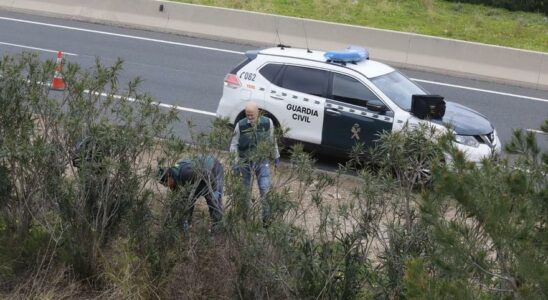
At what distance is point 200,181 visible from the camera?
730cm

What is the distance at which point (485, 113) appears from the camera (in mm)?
16406

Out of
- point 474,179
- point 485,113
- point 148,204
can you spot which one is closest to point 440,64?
point 485,113

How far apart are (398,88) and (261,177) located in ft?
18.1

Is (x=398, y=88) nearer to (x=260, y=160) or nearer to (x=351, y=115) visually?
(x=351, y=115)

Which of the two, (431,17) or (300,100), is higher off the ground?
(431,17)

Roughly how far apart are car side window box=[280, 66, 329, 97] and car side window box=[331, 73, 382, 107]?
163 mm

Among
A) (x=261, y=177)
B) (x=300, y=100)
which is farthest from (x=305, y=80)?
(x=261, y=177)

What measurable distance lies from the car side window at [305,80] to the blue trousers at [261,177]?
16.4ft

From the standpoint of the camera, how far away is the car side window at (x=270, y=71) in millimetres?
12703

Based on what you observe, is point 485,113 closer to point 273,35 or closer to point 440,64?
point 440,64

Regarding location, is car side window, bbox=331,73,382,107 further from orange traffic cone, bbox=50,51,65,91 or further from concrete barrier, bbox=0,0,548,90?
concrete barrier, bbox=0,0,548,90

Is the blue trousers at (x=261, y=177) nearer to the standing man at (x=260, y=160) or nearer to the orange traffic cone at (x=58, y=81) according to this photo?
the standing man at (x=260, y=160)

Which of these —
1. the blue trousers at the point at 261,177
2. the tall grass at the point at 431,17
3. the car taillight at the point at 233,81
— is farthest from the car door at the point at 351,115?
the tall grass at the point at 431,17

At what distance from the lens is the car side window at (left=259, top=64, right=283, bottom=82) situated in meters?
12.7
